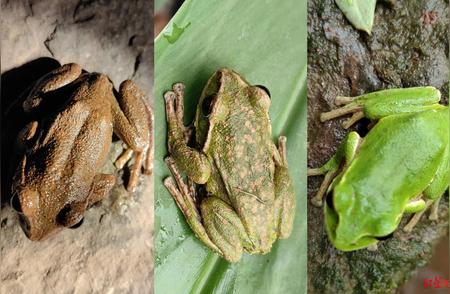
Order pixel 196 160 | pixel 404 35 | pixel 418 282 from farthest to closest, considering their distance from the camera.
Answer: pixel 418 282 < pixel 404 35 < pixel 196 160

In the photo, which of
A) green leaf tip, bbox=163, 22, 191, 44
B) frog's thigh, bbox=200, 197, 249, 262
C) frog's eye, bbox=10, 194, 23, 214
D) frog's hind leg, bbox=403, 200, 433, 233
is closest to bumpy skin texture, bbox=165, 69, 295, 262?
frog's thigh, bbox=200, 197, 249, 262

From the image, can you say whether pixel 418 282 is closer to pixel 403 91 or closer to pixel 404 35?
pixel 403 91

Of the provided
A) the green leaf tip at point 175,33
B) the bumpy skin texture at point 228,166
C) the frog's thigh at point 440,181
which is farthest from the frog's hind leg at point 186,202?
the frog's thigh at point 440,181

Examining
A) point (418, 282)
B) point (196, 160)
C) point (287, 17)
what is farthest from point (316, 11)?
point (418, 282)

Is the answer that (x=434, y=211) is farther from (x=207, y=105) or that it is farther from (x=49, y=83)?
(x=49, y=83)

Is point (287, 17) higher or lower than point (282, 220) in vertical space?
higher

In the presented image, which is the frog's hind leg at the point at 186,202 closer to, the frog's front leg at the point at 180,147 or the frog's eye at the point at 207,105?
the frog's front leg at the point at 180,147

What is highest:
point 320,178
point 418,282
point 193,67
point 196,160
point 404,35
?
point 193,67

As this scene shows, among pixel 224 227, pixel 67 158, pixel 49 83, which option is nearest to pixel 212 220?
pixel 224 227
